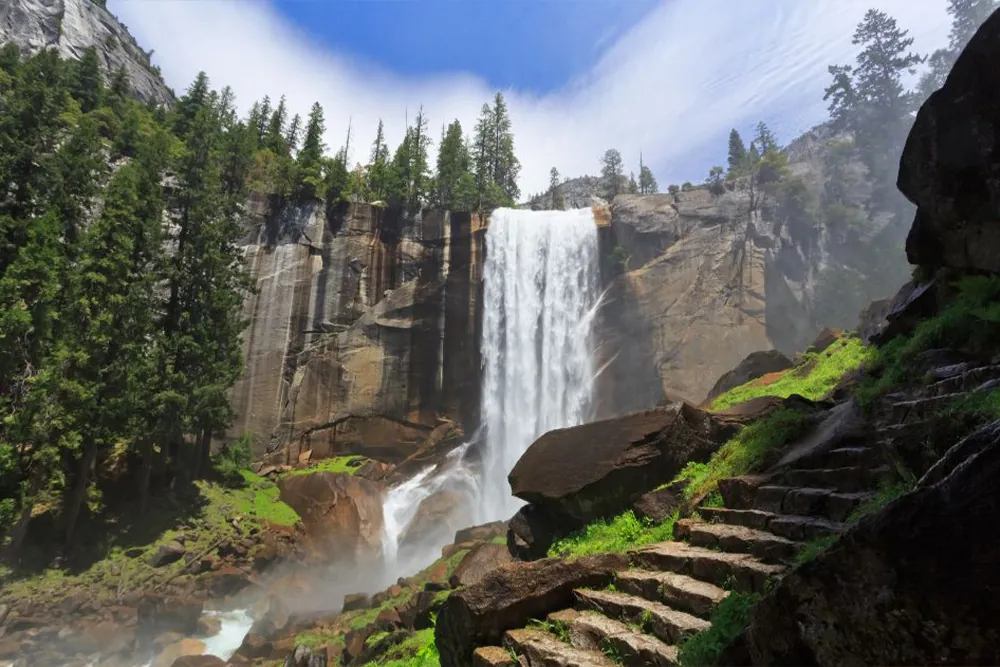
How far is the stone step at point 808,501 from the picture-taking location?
247 inches

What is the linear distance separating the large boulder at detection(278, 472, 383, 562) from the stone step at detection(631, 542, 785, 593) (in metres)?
21.1

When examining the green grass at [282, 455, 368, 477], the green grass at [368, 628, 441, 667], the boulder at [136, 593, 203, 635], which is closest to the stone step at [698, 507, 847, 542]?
the green grass at [368, 628, 441, 667]

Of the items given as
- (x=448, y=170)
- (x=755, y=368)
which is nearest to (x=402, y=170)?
(x=448, y=170)

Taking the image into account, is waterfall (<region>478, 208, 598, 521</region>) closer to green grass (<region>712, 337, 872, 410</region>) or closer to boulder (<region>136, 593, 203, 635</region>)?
green grass (<region>712, 337, 872, 410</region>)

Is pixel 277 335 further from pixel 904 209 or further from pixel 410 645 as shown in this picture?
pixel 904 209

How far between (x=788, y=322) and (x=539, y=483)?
29884 mm

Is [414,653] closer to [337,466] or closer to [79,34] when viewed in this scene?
[337,466]

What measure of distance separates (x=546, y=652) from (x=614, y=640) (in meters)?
0.77

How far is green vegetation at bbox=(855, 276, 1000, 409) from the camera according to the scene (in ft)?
29.3

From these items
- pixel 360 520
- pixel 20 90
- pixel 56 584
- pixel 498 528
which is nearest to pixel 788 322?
pixel 498 528

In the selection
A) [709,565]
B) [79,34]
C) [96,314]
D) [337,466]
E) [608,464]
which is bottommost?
[709,565]

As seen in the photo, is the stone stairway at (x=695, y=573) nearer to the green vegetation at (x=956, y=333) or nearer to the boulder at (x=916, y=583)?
the green vegetation at (x=956, y=333)

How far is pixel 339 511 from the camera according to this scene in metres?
26.9

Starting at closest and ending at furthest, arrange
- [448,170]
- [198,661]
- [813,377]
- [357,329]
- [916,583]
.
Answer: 1. [916,583]
2. [198,661]
3. [813,377]
4. [357,329]
5. [448,170]
